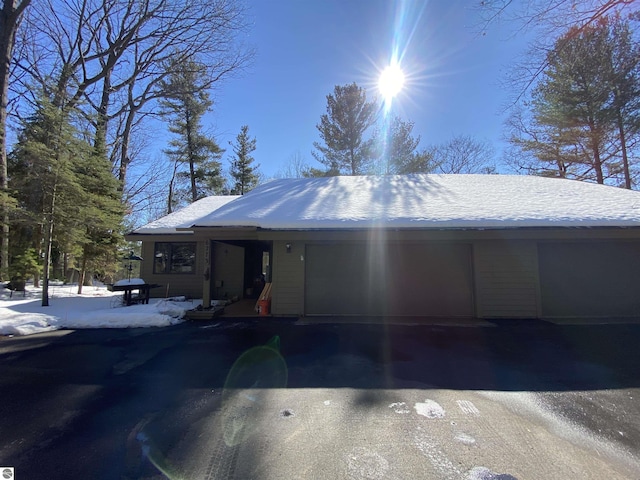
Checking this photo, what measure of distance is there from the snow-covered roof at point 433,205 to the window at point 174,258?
2629mm

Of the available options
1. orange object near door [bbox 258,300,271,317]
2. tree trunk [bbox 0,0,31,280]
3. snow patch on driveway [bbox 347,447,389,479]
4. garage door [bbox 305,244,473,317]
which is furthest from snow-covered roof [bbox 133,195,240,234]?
snow patch on driveway [bbox 347,447,389,479]

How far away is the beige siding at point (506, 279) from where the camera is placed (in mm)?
8109

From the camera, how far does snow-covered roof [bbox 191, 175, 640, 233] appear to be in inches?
305

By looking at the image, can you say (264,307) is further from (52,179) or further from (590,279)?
(590,279)

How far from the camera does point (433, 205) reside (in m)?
9.00

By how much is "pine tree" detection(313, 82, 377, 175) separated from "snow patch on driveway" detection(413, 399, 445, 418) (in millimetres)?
18107

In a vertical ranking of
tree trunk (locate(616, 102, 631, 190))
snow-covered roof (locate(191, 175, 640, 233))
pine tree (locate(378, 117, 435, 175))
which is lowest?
snow-covered roof (locate(191, 175, 640, 233))

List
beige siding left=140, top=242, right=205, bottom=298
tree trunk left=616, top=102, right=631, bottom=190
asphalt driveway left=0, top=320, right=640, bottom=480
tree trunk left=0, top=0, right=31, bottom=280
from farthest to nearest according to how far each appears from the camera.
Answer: tree trunk left=616, top=102, right=631, bottom=190, beige siding left=140, top=242, right=205, bottom=298, tree trunk left=0, top=0, right=31, bottom=280, asphalt driveway left=0, top=320, right=640, bottom=480

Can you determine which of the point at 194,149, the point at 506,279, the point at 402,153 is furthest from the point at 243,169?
the point at 506,279

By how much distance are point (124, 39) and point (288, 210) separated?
14059mm

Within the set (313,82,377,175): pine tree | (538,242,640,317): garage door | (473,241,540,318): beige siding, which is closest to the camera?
(473,241,540,318): beige siding

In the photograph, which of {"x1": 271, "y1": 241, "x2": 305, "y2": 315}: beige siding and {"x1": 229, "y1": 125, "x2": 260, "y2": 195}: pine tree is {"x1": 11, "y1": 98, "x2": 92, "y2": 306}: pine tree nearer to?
{"x1": 271, "y1": 241, "x2": 305, "y2": 315}: beige siding

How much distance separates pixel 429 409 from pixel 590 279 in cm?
807

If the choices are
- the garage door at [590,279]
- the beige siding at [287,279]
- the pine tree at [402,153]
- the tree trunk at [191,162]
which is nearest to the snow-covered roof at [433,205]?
the beige siding at [287,279]
